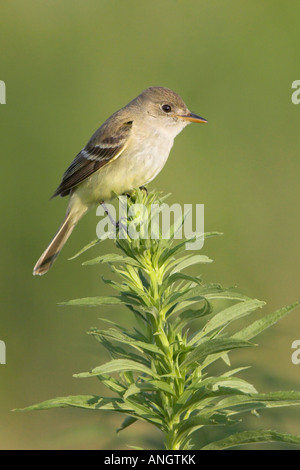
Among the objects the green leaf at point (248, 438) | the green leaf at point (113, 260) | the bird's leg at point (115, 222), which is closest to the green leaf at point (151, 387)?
the green leaf at point (248, 438)

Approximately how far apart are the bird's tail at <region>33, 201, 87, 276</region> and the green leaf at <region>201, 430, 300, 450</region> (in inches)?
107

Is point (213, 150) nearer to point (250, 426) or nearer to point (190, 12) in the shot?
point (190, 12)

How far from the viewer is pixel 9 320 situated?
13.6 ft

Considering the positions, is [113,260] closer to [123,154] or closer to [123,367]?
[123,367]

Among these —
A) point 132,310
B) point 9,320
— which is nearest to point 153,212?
point 132,310

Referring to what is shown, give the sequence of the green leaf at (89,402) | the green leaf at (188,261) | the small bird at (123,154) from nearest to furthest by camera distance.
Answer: the green leaf at (89,402) < the green leaf at (188,261) < the small bird at (123,154)

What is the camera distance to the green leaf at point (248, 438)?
101 centimetres

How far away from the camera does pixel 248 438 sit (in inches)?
41.0

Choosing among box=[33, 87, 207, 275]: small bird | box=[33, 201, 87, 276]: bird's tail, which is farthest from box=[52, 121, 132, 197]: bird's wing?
box=[33, 201, 87, 276]: bird's tail

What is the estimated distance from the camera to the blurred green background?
403 cm

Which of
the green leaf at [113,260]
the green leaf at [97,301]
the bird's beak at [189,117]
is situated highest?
the bird's beak at [189,117]

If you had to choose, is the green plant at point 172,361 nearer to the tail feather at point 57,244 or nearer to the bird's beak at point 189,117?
the tail feather at point 57,244

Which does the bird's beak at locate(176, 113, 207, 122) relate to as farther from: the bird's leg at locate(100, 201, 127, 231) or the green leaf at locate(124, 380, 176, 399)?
the green leaf at locate(124, 380, 176, 399)

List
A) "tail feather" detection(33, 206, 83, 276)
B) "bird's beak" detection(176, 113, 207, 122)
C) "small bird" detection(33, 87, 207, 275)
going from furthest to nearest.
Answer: "bird's beak" detection(176, 113, 207, 122), "small bird" detection(33, 87, 207, 275), "tail feather" detection(33, 206, 83, 276)
